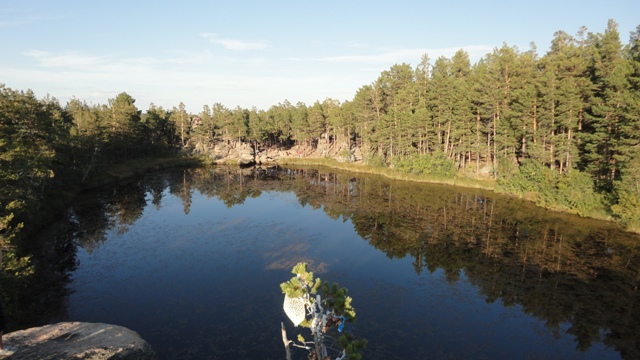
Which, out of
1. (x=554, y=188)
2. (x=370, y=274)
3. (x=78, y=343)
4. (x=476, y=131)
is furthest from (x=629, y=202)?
(x=78, y=343)

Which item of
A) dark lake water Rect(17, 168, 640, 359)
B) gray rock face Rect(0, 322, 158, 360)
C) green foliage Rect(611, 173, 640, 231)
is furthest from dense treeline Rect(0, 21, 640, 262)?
gray rock face Rect(0, 322, 158, 360)

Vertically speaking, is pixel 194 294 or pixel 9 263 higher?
pixel 9 263

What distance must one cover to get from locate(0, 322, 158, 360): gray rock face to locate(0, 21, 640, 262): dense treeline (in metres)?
9.40

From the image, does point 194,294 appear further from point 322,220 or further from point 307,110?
point 307,110

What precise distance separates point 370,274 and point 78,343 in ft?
62.0

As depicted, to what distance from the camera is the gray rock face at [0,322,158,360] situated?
1139cm

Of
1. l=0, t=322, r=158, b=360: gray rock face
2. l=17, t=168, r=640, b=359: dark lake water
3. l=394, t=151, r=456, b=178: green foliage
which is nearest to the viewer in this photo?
l=0, t=322, r=158, b=360: gray rock face

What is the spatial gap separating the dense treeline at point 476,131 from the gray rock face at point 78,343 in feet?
30.9

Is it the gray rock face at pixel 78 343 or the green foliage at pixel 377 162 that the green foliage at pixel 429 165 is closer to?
the green foliage at pixel 377 162

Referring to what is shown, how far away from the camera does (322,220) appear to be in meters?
42.0

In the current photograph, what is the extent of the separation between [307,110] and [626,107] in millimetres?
84152

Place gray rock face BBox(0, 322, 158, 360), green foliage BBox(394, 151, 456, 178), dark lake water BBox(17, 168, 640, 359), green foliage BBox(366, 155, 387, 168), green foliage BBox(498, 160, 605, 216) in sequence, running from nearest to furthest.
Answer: gray rock face BBox(0, 322, 158, 360), dark lake water BBox(17, 168, 640, 359), green foliage BBox(498, 160, 605, 216), green foliage BBox(394, 151, 456, 178), green foliage BBox(366, 155, 387, 168)

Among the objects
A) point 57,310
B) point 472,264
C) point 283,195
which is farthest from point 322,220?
point 57,310

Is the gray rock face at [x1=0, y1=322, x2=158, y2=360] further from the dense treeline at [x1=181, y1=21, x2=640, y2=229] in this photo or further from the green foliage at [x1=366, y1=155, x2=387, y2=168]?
the green foliage at [x1=366, y1=155, x2=387, y2=168]
